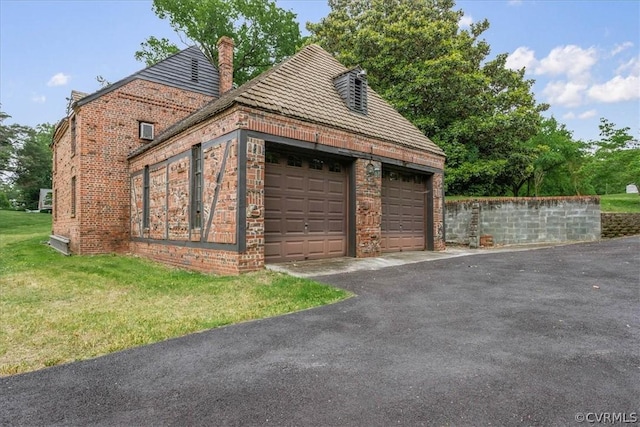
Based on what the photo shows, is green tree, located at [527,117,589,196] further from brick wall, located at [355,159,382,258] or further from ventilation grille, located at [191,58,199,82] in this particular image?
ventilation grille, located at [191,58,199,82]

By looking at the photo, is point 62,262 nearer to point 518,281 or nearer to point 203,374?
point 203,374

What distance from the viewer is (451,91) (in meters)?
19.4

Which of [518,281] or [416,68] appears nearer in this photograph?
[518,281]

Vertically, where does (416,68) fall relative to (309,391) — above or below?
above

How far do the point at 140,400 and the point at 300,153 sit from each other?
24.8 ft

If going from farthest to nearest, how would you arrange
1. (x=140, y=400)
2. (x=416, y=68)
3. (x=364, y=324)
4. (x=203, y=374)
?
1. (x=416, y=68)
2. (x=364, y=324)
3. (x=203, y=374)
4. (x=140, y=400)

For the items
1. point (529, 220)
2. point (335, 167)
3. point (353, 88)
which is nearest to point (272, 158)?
point (335, 167)

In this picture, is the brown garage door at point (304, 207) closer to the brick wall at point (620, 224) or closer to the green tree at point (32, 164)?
the brick wall at point (620, 224)

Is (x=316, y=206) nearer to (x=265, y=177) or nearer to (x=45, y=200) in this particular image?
(x=265, y=177)

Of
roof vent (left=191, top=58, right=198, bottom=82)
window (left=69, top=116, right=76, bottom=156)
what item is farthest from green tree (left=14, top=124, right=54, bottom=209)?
roof vent (left=191, top=58, right=198, bottom=82)

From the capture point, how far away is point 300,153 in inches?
380

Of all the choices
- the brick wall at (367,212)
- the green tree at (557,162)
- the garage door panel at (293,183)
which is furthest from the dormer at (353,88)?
the green tree at (557,162)

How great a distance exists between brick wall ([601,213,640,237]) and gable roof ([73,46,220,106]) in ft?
57.0

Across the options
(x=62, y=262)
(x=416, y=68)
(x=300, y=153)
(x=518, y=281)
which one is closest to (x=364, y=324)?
(x=518, y=281)
